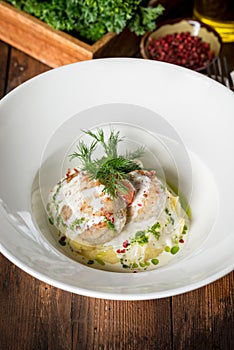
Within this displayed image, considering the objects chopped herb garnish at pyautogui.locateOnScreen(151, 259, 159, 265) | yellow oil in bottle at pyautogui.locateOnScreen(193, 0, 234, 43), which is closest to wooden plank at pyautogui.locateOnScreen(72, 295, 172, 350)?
chopped herb garnish at pyautogui.locateOnScreen(151, 259, 159, 265)

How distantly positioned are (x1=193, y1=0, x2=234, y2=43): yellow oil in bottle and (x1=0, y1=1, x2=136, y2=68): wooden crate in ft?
1.04

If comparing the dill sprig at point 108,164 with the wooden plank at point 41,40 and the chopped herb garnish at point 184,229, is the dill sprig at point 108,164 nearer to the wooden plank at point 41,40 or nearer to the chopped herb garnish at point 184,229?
the chopped herb garnish at point 184,229

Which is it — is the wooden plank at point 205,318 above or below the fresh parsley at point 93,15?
below

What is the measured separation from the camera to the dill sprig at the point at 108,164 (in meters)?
1.45

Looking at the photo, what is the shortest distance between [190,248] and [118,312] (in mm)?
256

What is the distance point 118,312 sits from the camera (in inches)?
59.6

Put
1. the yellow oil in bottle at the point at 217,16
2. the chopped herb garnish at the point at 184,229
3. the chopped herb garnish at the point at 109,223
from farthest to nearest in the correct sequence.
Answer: the yellow oil in bottle at the point at 217,16, the chopped herb garnish at the point at 184,229, the chopped herb garnish at the point at 109,223

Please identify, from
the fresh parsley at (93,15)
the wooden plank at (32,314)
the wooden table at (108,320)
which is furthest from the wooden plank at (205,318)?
→ the fresh parsley at (93,15)

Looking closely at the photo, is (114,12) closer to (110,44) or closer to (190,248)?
(110,44)

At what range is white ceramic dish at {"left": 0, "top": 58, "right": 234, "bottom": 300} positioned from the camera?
1469 millimetres

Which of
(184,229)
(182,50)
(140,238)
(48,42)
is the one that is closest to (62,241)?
(140,238)

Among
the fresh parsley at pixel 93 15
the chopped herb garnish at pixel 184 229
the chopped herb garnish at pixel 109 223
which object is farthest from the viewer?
the fresh parsley at pixel 93 15

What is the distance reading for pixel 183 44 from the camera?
2.10m

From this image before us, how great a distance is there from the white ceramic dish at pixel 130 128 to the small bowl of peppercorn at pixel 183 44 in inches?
16.2
